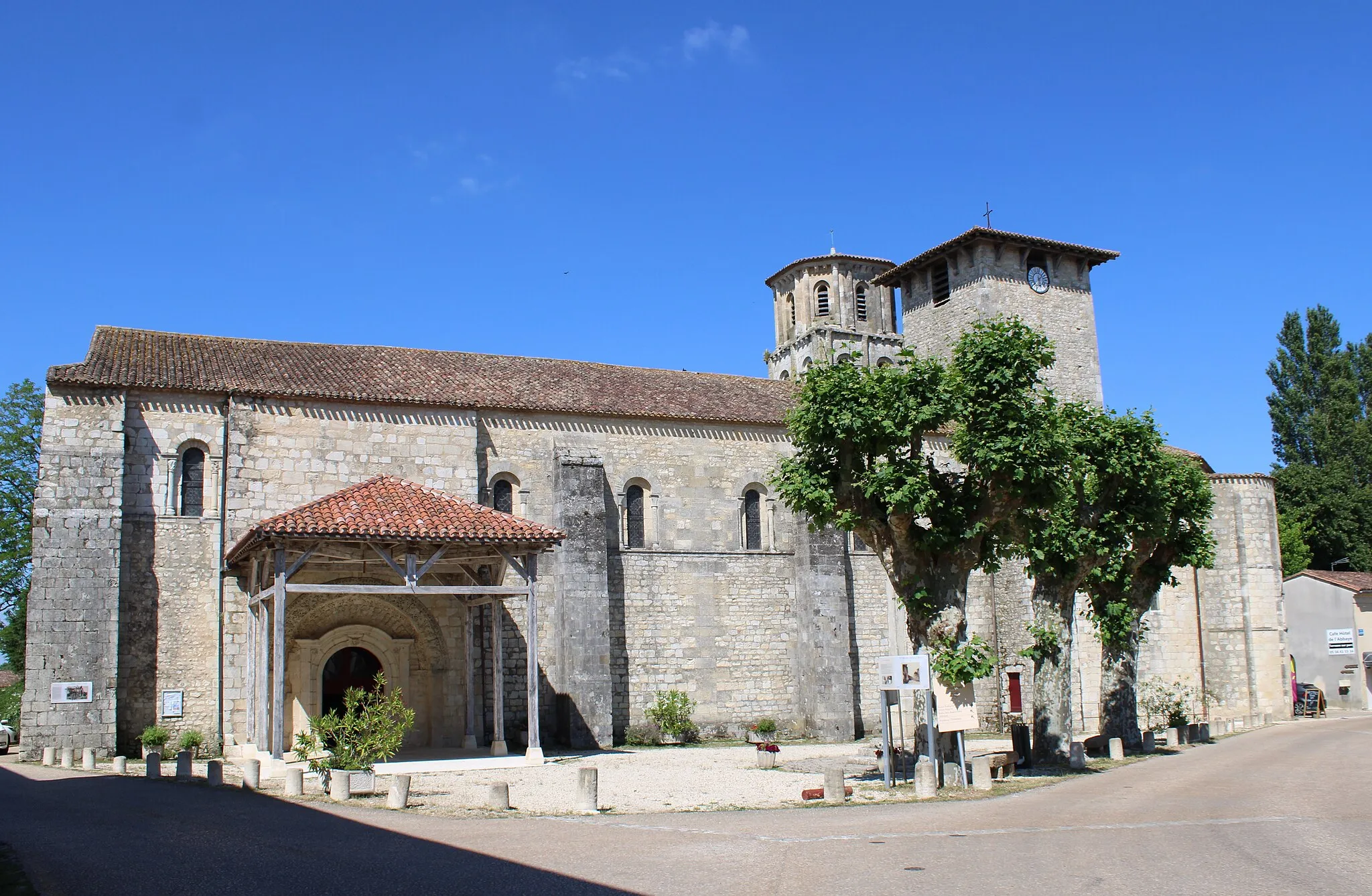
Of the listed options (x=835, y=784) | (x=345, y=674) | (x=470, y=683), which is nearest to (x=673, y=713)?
(x=470, y=683)

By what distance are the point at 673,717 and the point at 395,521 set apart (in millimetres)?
9512

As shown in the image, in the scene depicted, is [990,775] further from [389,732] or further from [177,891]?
[177,891]

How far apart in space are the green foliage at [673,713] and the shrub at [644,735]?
6.2 inches

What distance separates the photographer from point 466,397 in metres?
25.9

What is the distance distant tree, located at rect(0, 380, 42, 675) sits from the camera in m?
32.4

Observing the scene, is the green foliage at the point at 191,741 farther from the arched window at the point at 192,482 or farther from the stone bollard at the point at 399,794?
the stone bollard at the point at 399,794

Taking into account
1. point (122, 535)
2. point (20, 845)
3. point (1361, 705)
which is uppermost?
point (122, 535)

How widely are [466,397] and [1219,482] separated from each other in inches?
957

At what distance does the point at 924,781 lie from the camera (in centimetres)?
1595

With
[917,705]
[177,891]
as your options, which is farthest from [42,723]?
[917,705]

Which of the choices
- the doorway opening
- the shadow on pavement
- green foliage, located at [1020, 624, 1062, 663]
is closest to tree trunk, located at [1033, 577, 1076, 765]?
green foliage, located at [1020, 624, 1062, 663]

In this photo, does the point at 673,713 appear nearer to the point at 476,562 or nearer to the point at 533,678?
the point at 533,678

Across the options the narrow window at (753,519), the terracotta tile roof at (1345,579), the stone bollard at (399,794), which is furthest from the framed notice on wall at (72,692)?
the terracotta tile roof at (1345,579)

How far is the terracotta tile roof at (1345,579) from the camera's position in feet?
137
